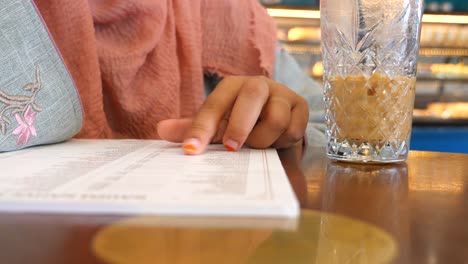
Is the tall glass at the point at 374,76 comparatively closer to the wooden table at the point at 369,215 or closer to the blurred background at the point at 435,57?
the wooden table at the point at 369,215

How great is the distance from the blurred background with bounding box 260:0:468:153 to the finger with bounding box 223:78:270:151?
2.18 metres

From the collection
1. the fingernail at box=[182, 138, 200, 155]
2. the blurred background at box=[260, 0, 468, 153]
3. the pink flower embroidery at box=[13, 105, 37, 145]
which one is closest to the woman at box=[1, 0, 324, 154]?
the fingernail at box=[182, 138, 200, 155]

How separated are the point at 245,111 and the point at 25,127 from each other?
0.22 m

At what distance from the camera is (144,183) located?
0.30 meters

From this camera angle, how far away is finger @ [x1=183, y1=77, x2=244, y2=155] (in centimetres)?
47

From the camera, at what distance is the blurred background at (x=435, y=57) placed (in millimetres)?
2688

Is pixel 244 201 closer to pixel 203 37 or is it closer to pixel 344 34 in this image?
pixel 344 34

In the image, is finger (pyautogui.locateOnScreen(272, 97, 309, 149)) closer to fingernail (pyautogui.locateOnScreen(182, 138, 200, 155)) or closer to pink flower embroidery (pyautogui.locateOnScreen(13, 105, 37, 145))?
fingernail (pyautogui.locateOnScreen(182, 138, 200, 155))

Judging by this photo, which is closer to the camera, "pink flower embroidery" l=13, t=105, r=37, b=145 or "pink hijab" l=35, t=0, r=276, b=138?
"pink flower embroidery" l=13, t=105, r=37, b=145

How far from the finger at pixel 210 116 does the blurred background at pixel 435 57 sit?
7.16 feet

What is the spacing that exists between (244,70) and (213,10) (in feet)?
0.47

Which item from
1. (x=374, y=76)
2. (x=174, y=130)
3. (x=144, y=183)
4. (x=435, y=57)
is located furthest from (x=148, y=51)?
(x=435, y=57)

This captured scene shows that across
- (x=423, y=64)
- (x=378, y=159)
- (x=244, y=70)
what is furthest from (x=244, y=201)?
(x=423, y=64)

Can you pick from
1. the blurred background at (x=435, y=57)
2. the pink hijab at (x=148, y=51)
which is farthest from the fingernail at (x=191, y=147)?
the blurred background at (x=435, y=57)
